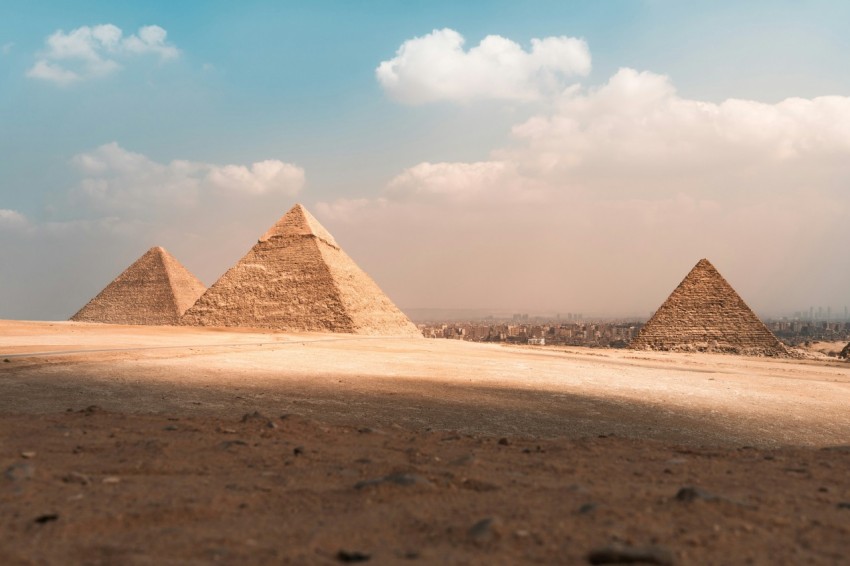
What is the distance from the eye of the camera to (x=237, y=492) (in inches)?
141

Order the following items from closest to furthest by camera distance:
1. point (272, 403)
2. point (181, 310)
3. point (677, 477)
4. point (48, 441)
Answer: point (677, 477), point (48, 441), point (272, 403), point (181, 310)

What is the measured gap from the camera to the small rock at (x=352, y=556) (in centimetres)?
257

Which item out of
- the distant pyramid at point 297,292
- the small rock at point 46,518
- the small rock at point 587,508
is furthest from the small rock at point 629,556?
the distant pyramid at point 297,292

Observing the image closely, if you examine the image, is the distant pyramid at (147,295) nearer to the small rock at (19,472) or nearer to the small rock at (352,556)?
the small rock at (19,472)

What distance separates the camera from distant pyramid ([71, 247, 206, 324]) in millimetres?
65062

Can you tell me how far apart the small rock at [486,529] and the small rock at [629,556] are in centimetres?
47

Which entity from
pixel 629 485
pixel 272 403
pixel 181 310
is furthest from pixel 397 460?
pixel 181 310

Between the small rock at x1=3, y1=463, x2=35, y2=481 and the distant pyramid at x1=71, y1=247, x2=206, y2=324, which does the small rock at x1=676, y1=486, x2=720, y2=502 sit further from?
the distant pyramid at x1=71, y1=247, x2=206, y2=324

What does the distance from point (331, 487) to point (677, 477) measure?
97.7 inches

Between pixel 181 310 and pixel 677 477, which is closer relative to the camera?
pixel 677 477

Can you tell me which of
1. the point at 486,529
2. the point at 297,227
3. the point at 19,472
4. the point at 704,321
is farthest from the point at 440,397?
the point at 297,227

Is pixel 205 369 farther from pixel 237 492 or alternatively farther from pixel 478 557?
pixel 478 557

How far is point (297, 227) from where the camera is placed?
5712cm

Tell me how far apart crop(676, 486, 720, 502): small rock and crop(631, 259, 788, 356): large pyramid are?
Result: 149 ft
